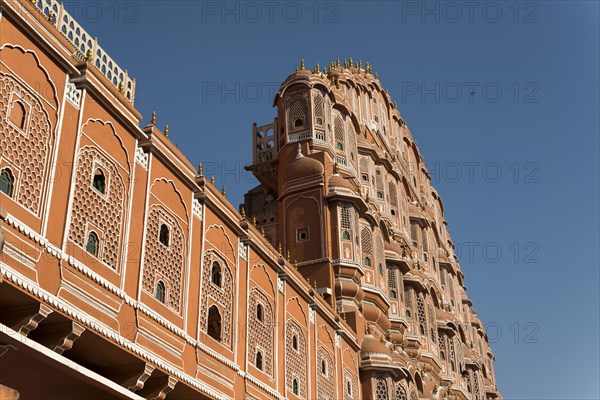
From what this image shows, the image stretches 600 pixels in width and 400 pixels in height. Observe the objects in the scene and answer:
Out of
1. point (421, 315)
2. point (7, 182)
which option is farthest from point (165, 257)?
point (421, 315)

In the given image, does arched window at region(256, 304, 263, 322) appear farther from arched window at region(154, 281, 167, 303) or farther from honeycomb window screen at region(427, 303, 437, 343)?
honeycomb window screen at region(427, 303, 437, 343)

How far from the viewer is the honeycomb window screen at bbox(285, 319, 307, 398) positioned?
2553cm

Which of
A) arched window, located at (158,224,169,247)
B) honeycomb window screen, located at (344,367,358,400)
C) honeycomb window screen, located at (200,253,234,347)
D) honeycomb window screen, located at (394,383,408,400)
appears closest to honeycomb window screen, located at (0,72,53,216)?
arched window, located at (158,224,169,247)

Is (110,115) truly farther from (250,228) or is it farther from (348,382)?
(348,382)

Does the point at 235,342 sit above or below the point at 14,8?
below

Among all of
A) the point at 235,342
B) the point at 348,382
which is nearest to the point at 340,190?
the point at 348,382

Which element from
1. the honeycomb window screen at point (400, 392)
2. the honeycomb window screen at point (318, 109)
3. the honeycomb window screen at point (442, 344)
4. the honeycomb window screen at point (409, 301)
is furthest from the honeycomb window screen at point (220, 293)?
the honeycomb window screen at point (442, 344)

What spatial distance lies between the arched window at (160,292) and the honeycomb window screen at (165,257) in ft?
0.38

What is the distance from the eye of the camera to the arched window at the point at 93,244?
1670 centimetres

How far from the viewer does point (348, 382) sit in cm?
3103

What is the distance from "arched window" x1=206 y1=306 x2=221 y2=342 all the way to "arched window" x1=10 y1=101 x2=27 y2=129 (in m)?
8.00

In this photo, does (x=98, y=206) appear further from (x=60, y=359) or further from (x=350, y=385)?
(x=350, y=385)

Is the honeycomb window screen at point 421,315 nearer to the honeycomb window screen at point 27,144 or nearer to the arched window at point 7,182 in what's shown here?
the honeycomb window screen at point 27,144

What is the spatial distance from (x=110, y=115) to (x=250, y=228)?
7.44m
